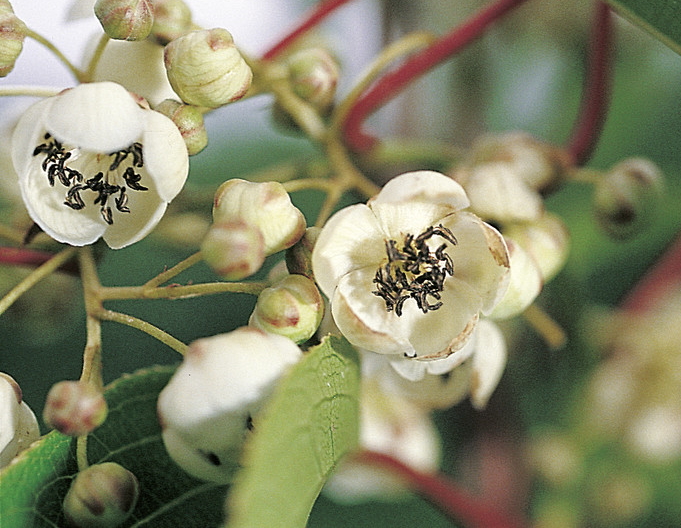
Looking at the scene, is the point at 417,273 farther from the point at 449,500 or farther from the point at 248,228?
the point at 449,500

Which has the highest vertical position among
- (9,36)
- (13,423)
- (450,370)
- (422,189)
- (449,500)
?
(9,36)

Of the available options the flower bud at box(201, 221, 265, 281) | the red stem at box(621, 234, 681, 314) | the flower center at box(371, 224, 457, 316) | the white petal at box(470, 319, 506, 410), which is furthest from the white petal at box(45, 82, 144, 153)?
the red stem at box(621, 234, 681, 314)

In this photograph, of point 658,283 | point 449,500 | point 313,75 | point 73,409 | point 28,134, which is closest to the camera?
point 73,409

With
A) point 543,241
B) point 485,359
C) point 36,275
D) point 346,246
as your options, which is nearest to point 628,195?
point 543,241

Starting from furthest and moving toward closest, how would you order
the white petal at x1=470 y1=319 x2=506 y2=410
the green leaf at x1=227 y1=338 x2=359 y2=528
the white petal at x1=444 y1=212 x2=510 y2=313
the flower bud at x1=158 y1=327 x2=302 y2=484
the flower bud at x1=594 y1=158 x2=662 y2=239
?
the flower bud at x1=594 y1=158 x2=662 y2=239, the white petal at x1=470 y1=319 x2=506 y2=410, the white petal at x1=444 y1=212 x2=510 y2=313, the flower bud at x1=158 y1=327 x2=302 y2=484, the green leaf at x1=227 y1=338 x2=359 y2=528

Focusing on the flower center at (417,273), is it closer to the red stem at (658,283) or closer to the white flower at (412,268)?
the white flower at (412,268)

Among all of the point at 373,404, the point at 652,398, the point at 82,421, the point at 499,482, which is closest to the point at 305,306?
the point at 82,421

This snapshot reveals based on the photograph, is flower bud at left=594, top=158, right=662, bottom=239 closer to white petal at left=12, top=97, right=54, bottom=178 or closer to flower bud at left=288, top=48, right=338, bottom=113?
flower bud at left=288, top=48, right=338, bottom=113
